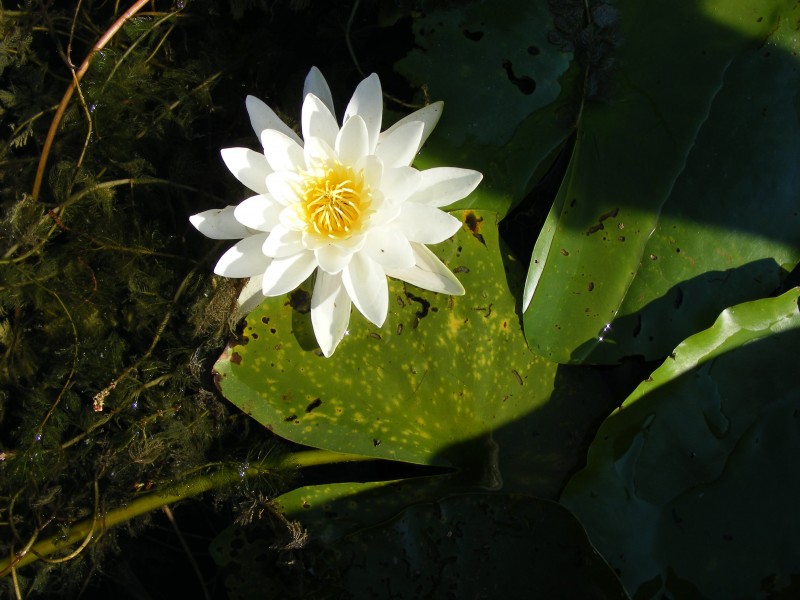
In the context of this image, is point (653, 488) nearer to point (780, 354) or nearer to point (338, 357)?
point (780, 354)

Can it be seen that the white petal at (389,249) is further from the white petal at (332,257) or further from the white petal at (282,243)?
the white petal at (282,243)

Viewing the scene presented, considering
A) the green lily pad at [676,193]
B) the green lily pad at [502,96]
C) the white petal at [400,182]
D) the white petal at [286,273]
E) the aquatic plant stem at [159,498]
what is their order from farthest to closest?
the aquatic plant stem at [159,498] → the green lily pad at [502,96] → the green lily pad at [676,193] → the white petal at [286,273] → the white petal at [400,182]

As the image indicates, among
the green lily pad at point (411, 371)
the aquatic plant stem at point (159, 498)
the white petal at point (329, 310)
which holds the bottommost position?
the aquatic plant stem at point (159, 498)

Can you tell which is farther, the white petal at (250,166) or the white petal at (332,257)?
the white petal at (250,166)

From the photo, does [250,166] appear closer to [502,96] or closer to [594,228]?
[502,96]

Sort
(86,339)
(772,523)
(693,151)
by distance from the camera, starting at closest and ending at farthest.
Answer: (772,523)
(693,151)
(86,339)

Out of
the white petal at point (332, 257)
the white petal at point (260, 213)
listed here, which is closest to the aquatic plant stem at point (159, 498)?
the white petal at point (332, 257)

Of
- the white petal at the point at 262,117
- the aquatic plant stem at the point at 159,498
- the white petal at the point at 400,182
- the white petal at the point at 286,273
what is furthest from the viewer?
the aquatic plant stem at the point at 159,498

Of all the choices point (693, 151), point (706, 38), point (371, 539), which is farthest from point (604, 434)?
point (706, 38)
